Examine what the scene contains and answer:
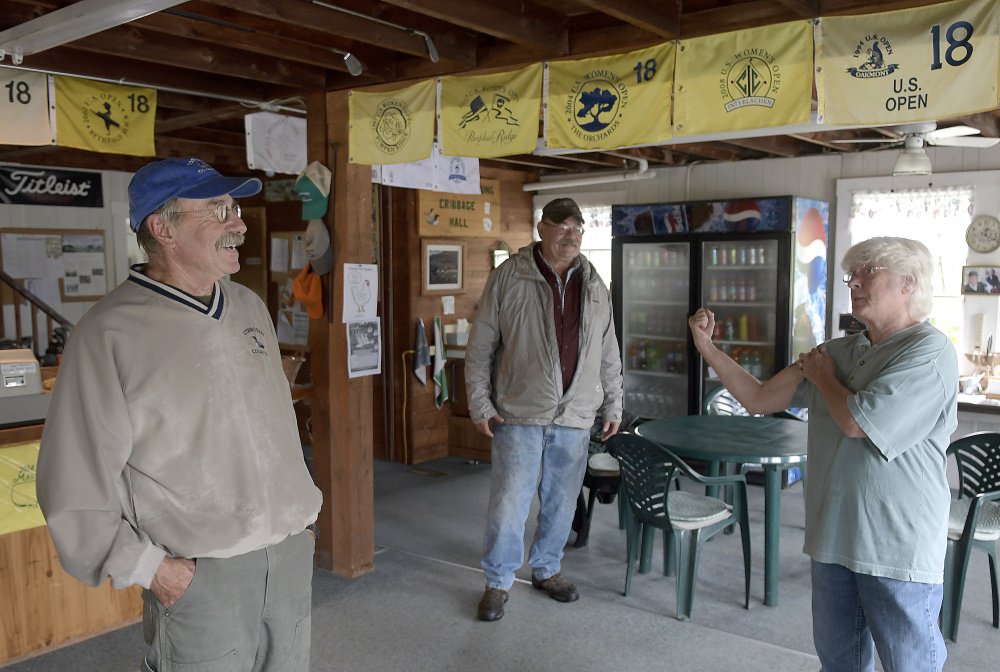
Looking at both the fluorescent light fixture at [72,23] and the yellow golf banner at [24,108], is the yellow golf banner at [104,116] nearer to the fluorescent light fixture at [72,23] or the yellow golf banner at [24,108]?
the yellow golf banner at [24,108]

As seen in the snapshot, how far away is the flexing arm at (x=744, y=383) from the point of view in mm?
2506

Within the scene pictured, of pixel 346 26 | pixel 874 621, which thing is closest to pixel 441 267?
pixel 346 26

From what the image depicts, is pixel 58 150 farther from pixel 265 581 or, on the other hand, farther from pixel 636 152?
pixel 265 581

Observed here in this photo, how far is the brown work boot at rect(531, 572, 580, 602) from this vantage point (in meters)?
3.82

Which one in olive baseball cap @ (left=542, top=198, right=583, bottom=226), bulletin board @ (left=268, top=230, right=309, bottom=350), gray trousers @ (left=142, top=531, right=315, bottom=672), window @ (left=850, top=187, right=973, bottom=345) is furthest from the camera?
bulletin board @ (left=268, top=230, right=309, bottom=350)

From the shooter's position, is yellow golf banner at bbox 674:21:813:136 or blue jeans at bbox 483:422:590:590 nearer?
yellow golf banner at bbox 674:21:813:136

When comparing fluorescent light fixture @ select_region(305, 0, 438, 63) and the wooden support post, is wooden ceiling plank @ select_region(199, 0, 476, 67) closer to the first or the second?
fluorescent light fixture @ select_region(305, 0, 438, 63)

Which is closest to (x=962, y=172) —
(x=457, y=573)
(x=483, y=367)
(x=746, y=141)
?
(x=746, y=141)

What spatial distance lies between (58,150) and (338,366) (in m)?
4.46

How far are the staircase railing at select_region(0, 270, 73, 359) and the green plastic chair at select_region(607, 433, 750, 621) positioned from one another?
5.30 m

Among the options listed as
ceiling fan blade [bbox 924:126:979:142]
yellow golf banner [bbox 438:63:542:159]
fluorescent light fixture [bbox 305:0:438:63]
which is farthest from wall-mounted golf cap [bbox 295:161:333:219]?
ceiling fan blade [bbox 924:126:979:142]

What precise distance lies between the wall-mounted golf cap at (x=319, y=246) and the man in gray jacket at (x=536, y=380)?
916 mm

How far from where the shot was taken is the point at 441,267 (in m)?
7.03

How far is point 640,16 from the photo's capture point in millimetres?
2992
